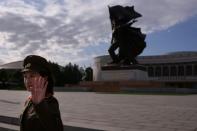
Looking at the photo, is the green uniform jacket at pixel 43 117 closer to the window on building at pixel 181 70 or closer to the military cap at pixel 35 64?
the military cap at pixel 35 64

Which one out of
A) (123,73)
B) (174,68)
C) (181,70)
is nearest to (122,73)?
(123,73)

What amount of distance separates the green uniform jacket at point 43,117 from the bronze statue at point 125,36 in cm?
3327

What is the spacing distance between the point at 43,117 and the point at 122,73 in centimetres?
3397

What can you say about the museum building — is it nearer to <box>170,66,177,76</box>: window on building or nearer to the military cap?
<box>170,66,177,76</box>: window on building

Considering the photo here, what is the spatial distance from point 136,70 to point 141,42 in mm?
3110

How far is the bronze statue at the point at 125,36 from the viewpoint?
116ft

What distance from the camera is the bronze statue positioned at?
35.5 meters

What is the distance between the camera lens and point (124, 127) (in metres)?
8.05

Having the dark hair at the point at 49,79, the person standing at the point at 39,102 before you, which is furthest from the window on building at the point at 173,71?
the person standing at the point at 39,102

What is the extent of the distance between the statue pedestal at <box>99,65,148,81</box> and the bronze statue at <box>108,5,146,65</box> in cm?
91

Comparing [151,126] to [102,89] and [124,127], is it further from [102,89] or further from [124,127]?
[102,89]

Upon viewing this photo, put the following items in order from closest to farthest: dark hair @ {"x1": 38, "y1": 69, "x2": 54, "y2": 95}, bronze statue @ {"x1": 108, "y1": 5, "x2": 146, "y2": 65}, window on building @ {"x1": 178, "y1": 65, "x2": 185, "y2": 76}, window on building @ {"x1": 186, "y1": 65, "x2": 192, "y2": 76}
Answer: dark hair @ {"x1": 38, "y1": 69, "x2": 54, "y2": 95}
bronze statue @ {"x1": 108, "y1": 5, "x2": 146, "y2": 65}
window on building @ {"x1": 186, "y1": 65, "x2": 192, "y2": 76}
window on building @ {"x1": 178, "y1": 65, "x2": 185, "y2": 76}

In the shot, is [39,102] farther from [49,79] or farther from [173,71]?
[173,71]

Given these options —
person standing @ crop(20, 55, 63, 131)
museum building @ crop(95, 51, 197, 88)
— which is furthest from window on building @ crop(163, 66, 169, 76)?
person standing @ crop(20, 55, 63, 131)
